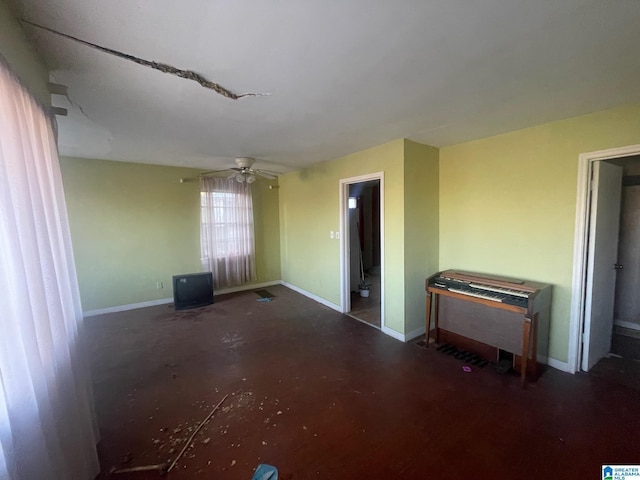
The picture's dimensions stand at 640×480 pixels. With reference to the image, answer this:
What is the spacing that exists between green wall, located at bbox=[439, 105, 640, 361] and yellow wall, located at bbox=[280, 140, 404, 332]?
748 millimetres

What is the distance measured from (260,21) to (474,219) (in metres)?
2.91

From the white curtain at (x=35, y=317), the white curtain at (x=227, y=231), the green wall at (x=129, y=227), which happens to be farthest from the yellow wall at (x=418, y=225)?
the green wall at (x=129, y=227)

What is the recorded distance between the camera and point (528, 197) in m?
2.69

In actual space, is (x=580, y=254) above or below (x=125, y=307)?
above

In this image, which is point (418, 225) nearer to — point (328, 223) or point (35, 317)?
point (328, 223)

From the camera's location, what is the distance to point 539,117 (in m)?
2.36

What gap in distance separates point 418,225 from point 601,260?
1.66 metres

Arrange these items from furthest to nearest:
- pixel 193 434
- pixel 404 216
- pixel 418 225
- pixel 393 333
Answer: pixel 393 333 < pixel 418 225 < pixel 404 216 < pixel 193 434

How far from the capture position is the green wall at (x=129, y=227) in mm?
3998

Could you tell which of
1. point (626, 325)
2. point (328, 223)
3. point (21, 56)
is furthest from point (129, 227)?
point (626, 325)

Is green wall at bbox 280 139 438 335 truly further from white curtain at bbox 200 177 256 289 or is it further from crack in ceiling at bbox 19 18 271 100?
white curtain at bbox 200 177 256 289

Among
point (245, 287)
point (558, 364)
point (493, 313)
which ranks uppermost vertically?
point (493, 313)

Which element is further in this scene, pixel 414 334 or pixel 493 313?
pixel 414 334

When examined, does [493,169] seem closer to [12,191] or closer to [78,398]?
[12,191]
